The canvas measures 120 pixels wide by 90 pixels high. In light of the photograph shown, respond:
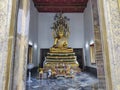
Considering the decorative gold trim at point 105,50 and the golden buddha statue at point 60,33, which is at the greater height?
the golden buddha statue at point 60,33

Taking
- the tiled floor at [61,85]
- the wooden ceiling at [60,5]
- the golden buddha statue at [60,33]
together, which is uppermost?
the wooden ceiling at [60,5]

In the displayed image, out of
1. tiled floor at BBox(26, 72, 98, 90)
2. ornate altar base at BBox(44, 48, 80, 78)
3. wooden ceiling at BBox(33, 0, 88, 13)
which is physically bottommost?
tiled floor at BBox(26, 72, 98, 90)

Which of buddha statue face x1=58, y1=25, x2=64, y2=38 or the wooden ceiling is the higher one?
the wooden ceiling

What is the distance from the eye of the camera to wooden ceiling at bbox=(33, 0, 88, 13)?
7052 mm

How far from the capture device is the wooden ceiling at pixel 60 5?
278 inches

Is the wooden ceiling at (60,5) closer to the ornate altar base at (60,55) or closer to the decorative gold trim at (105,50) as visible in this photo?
the ornate altar base at (60,55)

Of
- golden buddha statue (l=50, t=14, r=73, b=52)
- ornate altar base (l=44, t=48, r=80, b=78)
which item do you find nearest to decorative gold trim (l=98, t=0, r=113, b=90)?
ornate altar base (l=44, t=48, r=80, b=78)

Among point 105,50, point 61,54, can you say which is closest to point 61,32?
point 61,54

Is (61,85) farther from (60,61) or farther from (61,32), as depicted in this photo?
(61,32)

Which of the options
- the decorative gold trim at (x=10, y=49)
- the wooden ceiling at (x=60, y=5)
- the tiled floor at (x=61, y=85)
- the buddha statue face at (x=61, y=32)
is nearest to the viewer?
the decorative gold trim at (x=10, y=49)

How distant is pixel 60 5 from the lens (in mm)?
7348

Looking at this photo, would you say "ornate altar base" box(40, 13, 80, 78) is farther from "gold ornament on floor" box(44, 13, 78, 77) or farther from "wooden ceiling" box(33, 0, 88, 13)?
"wooden ceiling" box(33, 0, 88, 13)

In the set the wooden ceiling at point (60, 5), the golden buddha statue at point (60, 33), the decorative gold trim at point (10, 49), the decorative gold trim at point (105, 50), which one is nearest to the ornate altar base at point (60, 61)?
the golden buddha statue at point (60, 33)

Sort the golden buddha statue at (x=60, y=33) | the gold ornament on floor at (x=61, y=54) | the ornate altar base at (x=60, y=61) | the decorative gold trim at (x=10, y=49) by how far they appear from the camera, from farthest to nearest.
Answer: the golden buddha statue at (x=60, y=33), the ornate altar base at (x=60, y=61), the gold ornament on floor at (x=61, y=54), the decorative gold trim at (x=10, y=49)
